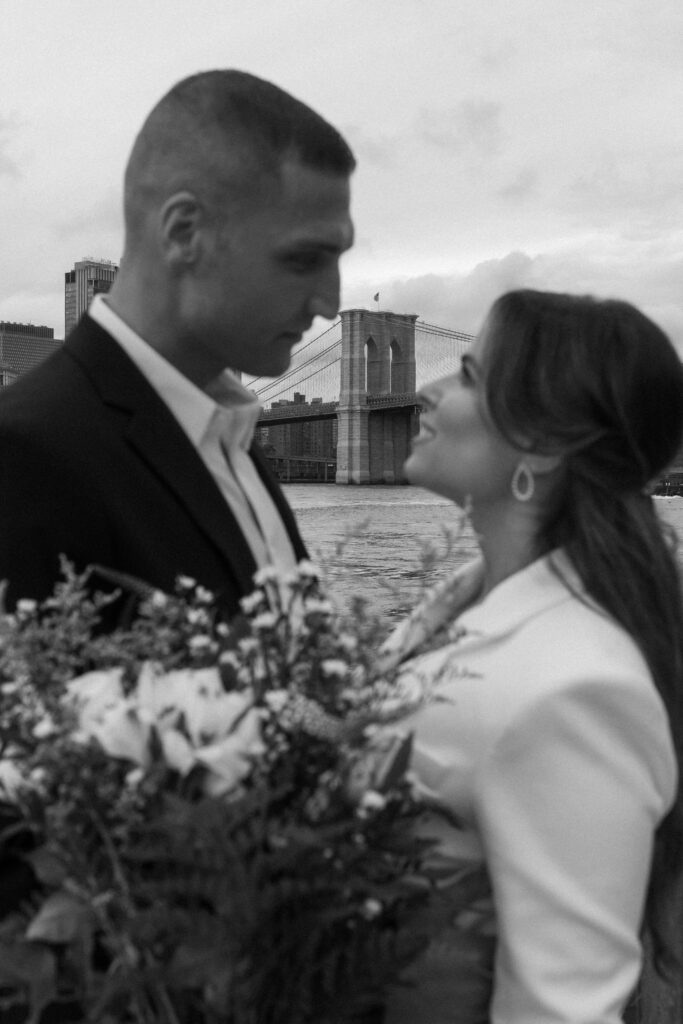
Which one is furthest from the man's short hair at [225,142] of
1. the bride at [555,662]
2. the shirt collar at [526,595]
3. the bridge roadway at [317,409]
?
the bridge roadway at [317,409]

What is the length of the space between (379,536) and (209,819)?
87.1 ft

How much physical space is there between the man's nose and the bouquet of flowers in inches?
36.3

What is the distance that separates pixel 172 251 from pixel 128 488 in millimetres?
474

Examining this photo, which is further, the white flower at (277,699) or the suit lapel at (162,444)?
the suit lapel at (162,444)

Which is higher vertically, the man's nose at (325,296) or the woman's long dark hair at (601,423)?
the man's nose at (325,296)

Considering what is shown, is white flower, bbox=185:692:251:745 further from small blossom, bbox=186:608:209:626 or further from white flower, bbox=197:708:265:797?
small blossom, bbox=186:608:209:626

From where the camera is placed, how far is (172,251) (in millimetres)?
2070

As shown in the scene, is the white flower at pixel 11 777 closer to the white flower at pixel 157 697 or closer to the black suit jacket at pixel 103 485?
the white flower at pixel 157 697

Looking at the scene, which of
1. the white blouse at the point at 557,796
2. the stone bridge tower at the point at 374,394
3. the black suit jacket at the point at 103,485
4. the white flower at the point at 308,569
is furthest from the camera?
the stone bridge tower at the point at 374,394

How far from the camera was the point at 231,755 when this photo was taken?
1.12 metres

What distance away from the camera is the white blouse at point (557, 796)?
155cm

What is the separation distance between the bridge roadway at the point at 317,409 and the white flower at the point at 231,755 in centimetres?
3598

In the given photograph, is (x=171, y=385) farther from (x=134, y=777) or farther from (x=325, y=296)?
(x=134, y=777)

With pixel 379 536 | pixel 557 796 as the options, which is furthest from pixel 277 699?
pixel 379 536
